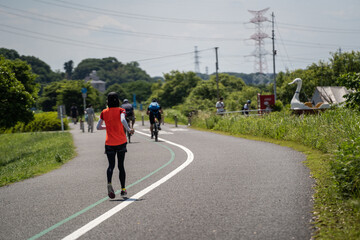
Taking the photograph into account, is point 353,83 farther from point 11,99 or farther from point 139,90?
point 139,90

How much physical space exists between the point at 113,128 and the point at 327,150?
22.4 feet

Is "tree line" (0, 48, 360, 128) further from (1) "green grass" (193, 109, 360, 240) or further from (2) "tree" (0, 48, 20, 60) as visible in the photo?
(1) "green grass" (193, 109, 360, 240)

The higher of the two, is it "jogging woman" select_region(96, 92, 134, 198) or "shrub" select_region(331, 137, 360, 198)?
"jogging woman" select_region(96, 92, 134, 198)

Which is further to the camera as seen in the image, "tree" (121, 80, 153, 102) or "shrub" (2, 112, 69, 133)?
"tree" (121, 80, 153, 102)

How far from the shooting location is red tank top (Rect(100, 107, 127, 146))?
257 inches

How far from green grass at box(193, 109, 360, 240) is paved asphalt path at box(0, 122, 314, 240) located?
0.27 m

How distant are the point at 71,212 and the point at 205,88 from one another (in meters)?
49.3

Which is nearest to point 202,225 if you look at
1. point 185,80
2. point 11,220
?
point 11,220

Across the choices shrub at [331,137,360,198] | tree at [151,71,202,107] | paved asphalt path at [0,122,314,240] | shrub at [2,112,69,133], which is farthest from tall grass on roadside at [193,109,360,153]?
tree at [151,71,202,107]

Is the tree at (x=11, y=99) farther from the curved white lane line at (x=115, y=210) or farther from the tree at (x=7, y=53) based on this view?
the curved white lane line at (x=115, y=210)

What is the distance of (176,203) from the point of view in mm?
5789

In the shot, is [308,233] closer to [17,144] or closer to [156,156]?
[156,156]

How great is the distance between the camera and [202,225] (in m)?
4.64

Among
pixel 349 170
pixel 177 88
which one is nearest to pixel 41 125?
pixel 349 170
